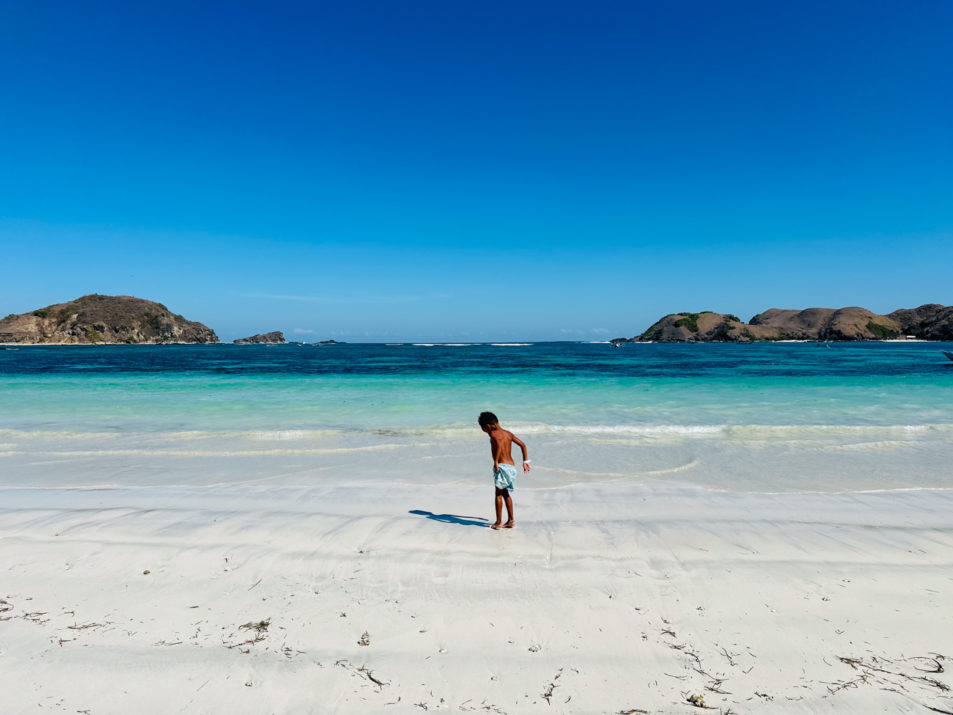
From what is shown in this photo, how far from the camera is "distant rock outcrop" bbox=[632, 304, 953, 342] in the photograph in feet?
545

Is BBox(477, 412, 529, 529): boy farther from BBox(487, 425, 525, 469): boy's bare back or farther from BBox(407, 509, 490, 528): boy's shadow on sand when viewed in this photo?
BBox(407, 509, 490, 528): boy's shadow on sand

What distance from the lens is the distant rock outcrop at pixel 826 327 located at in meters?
166

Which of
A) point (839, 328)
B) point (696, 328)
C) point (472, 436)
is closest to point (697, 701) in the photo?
point (472, 436)

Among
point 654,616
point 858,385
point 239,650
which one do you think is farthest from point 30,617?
point 858,385

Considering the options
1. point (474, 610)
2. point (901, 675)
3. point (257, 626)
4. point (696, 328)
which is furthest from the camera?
point (696, 328)

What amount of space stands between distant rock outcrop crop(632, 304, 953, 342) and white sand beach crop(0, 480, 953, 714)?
18281cm

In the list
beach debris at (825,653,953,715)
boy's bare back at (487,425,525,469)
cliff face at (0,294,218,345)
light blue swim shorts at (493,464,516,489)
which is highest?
cliff face at (0,294,218,345)

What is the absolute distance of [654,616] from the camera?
402cm

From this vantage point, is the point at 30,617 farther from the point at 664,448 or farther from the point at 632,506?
the point at 664,448

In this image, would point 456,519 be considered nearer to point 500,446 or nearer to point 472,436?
point 500,446

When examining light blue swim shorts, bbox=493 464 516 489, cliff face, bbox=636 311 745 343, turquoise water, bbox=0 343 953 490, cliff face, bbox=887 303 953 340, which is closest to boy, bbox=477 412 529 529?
light blue swim shorts, bbox=493 464 516 489

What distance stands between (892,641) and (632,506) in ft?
12.1

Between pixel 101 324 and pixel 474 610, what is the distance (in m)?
204

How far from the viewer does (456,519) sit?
6.65 meters
